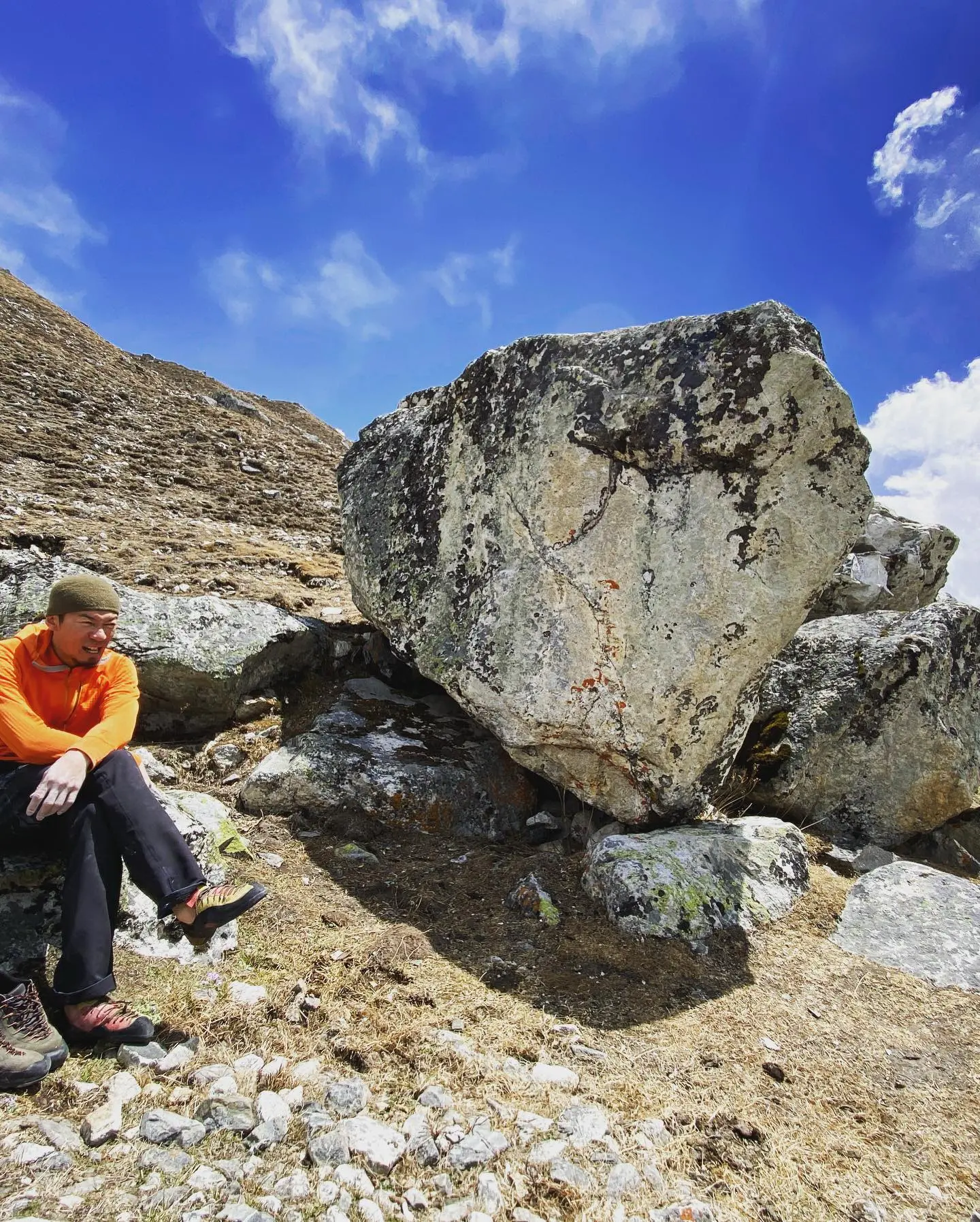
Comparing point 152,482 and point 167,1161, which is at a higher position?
point 152,482

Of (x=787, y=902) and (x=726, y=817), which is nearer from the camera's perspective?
(x=787, y=902)

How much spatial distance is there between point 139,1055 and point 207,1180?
3.18 feet

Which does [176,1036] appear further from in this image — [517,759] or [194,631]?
[194,631]

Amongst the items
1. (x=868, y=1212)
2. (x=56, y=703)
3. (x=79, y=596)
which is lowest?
(x=868, y=1212)

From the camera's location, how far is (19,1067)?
3242 millimetres

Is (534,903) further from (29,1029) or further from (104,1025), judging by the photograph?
(29,1029)

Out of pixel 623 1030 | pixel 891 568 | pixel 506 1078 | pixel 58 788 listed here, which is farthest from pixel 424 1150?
pixel 891 568

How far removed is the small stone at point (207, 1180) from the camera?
2748 mm

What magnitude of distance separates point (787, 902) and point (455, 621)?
13.5 ft

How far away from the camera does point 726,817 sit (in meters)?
7.41

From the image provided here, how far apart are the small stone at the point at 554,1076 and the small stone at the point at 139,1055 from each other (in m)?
1.98

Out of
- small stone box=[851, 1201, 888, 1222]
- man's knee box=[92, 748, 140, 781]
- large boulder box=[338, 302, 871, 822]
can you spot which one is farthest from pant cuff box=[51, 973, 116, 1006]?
large boulder box=[338, 302, 871, 822]

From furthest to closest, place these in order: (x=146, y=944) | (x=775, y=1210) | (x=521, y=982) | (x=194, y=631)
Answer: (x=194, y=631) < (x=521, y=982) < (x=146, y=944) < (x=775, y=1210)

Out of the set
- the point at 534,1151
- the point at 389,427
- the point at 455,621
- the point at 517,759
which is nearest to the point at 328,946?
the point at 534,1151
